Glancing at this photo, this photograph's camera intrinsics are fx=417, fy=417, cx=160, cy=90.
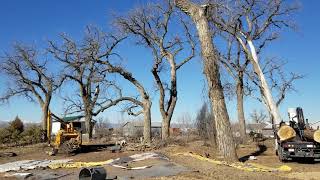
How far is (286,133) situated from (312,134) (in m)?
1.20

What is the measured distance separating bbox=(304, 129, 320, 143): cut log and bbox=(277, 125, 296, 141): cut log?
0.68 metres

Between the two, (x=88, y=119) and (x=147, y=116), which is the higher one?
(x=88, y=119)

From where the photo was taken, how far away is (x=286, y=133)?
66.8ft

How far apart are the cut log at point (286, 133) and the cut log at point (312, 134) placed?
679mm

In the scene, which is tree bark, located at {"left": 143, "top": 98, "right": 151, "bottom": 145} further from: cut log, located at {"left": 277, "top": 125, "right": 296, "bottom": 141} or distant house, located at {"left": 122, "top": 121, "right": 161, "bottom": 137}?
cut log, located at {"left": 277, "top": 125, "right": 296, "bottom": 141}

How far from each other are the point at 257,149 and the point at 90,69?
18.5m

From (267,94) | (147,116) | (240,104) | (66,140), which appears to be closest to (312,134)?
(267,94)

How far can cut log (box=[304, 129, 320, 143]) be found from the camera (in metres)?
19.6

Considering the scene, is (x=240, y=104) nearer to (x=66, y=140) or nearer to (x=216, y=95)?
(x=66, y=140)

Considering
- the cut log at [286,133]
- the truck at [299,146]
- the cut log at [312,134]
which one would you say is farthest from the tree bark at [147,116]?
the cut log at [312,134]

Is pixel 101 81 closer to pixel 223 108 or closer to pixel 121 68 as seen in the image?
pixel 121 68

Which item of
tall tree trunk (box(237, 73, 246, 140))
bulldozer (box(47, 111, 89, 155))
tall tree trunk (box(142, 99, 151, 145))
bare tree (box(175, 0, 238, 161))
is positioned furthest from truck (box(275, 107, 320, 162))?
tall tree trunk (box(237, 73, 246, 140))

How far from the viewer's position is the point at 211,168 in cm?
Answer: 1545

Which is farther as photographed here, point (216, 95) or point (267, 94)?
point (267, 94)
